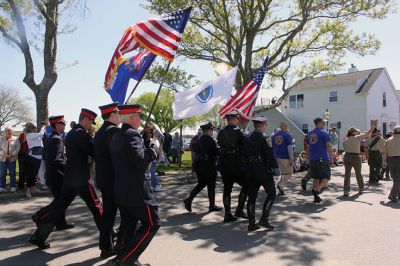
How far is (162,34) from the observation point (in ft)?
21.8

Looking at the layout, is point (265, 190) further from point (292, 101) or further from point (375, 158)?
point (292, 101)

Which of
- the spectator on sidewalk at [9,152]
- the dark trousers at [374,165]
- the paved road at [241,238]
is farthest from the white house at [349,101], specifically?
the spectator on sidewalk at [9,152]

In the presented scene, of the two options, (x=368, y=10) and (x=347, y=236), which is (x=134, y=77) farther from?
(x=368, y=10)

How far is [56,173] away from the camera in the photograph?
6.20 metres

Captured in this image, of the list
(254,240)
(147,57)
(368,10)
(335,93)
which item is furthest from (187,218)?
(335,93)

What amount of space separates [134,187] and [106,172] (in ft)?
3.32

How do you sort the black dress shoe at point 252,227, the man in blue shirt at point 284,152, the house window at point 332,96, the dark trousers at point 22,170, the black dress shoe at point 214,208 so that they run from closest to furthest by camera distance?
the black dress shoe at point 252,227, the black dress shoe at point 214,208, the man in blue shirt at point 284,152, the dark trousers at point 22,170, the house window at point 332,96

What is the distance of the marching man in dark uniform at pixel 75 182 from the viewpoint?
17.7 feet

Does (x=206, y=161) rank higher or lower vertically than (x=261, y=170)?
higher

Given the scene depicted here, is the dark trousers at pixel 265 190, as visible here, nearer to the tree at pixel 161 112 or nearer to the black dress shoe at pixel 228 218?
the black dress shoe at pixel 228 218

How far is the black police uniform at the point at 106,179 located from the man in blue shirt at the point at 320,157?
5575 mm

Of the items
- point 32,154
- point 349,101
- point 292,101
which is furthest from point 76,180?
point 292,101

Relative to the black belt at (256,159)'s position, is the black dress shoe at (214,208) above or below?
below

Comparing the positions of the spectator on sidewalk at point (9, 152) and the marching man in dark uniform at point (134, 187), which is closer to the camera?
the marching man in dark uniform at point (134, 187)
